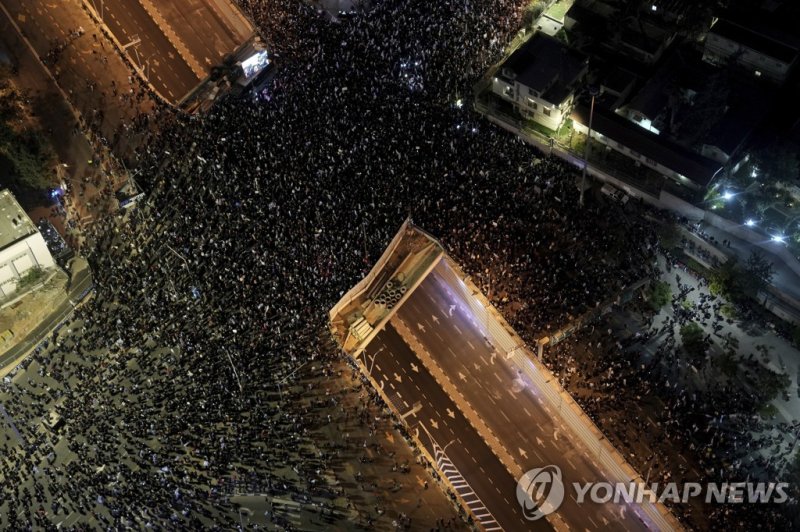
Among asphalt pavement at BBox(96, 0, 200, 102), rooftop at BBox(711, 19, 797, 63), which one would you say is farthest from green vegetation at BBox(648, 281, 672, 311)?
asphalt pavement at BBox(96, 0, 200, 102)

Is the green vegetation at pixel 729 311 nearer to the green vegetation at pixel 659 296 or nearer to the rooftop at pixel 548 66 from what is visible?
→ the green vegetation at pixel 659 296

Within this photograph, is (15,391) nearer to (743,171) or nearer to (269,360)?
(269,360)

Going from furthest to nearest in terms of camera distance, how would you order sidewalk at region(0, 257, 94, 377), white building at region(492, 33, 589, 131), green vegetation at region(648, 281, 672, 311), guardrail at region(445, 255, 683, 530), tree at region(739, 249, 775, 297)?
white building at region(492, 33, 589, 131) → sidewalk at region(0, 257, 94, 377) → green vegetation at region(648, 281, 672, 311) → tree at region(739, 249, 775, 297) → guardrail at region(445, 255, 683, 530)

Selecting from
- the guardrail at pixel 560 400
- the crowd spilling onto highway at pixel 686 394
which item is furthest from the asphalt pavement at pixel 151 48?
the crowd spilling onto highway at pixel 686 394

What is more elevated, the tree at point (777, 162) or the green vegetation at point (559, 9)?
the green vegetation at point (559, 9)

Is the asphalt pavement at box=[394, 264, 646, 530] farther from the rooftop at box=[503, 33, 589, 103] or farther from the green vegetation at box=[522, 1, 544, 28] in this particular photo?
the green vegetation at box=[522, 1, 544, 28]

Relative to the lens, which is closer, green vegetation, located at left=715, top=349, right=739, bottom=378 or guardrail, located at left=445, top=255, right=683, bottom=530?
guardrail, located at left=445, top=255, right=683, bottom=530

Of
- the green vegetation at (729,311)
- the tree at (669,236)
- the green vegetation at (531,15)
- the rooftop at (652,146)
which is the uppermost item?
the green vegetation at (531,15)
